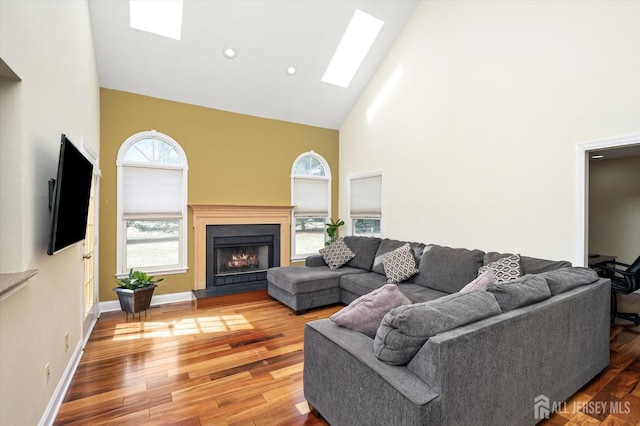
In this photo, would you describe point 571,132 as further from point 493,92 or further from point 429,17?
point 429,17

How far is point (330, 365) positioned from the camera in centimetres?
188

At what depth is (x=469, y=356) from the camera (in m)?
1.50

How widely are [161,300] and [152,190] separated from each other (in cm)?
167

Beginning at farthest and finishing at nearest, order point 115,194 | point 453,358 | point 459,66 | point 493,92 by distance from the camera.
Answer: point 115,194
point 459,66
point 493,92
point 453,358

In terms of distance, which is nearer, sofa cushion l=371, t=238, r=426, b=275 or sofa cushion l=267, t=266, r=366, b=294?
sofa cushion l=267, t=266, r=366, b=294

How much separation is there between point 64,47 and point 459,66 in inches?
168

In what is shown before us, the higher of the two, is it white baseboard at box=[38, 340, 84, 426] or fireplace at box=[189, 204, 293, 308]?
fireplace at box=[189, 204, 293, 308]

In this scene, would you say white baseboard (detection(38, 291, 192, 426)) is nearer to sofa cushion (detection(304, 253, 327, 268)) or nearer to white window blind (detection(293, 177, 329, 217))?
sofa cushion (detection(304, 253, 327, 268))

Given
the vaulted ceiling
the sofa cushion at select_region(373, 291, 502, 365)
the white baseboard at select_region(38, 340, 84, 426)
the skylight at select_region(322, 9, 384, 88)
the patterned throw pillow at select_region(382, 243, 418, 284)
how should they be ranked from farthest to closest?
1. the skylight at select_region(322, 9, 384, 88)
2. the patterned throw pillow at select_region(382, 243, 418, 284)
3. the vaulted ceiling
4. the white baseboard at select_region(38, 340, 84, 426)
5. the sofa cushion at select_region(373, 291, 502, 365)

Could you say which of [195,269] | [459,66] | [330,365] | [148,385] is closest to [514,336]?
[330,365]

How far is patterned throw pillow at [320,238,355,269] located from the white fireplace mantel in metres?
0.94

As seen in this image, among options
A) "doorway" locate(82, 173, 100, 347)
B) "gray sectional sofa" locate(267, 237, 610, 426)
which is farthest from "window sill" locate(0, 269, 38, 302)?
"doorway" locate(82, 173, 100, 347)

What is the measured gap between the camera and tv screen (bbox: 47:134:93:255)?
1889 mm

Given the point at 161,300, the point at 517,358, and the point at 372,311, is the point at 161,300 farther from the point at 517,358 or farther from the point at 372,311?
the point at 517,358
